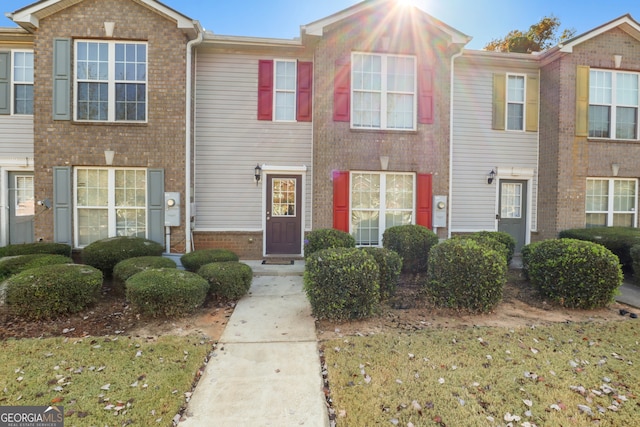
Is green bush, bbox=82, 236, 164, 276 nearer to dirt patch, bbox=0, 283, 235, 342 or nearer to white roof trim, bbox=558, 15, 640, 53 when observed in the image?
dirt patch, bbox=0, 283, 235, 342

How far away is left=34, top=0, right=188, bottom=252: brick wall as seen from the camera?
6.89 m

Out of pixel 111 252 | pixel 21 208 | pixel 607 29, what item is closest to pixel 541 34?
pixel 607 29

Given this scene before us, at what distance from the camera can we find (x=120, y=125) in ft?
23.2

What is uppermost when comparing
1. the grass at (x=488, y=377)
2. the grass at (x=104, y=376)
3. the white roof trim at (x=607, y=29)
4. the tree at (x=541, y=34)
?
the tree at (x=541, y=34)

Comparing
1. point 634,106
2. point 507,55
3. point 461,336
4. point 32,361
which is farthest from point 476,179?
point 32,361

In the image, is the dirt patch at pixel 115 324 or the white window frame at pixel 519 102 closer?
the dirt patch at pixel 115 324

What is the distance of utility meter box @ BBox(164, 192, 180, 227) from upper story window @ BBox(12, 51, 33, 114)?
4.11m

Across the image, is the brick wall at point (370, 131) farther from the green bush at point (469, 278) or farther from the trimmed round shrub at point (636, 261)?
the trimmed round shrub at point (636, 261)

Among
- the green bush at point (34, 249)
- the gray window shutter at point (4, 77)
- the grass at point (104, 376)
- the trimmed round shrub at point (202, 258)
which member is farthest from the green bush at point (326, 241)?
the gray window shutter at point (4, 77)

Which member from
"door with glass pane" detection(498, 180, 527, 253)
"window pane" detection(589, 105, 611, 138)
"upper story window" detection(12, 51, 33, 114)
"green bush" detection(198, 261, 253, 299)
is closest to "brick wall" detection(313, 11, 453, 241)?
"door with glass pane" detection(498, 180, 527, 253)

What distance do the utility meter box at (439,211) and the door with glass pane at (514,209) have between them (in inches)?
81.1

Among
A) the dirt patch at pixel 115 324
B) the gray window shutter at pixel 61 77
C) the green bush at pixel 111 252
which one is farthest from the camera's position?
the gray window shutter at pixel 61 77

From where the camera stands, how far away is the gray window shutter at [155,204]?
7.16m

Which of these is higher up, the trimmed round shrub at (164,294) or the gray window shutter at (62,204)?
the gray window shutter at (62,204)
